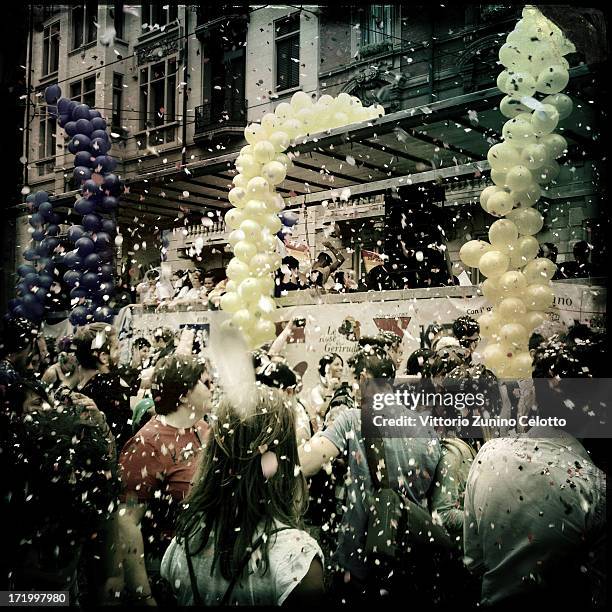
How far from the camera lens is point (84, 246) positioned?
2883mm

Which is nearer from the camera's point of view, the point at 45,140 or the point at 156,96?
the point at 156,96

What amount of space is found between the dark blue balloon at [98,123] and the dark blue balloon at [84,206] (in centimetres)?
37

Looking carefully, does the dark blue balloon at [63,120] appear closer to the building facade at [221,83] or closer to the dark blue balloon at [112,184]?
the building facade at [221,83]

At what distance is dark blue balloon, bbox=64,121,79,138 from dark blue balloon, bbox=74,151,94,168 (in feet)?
0.27

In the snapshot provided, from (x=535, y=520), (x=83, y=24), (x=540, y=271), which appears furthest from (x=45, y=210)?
(x=535, y=520)

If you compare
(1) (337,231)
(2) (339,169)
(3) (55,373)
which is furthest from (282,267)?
(3) (55,373)

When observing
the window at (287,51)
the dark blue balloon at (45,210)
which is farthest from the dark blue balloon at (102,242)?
the window at (287,51)

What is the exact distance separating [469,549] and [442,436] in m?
0.39

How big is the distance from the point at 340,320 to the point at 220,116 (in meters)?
1.05

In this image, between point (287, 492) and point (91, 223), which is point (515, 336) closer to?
point (287, 492)

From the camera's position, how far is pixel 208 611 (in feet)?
4.51

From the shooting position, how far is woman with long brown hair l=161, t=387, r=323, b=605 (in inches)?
51.9

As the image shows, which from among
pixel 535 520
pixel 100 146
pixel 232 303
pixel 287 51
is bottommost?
pixel 535 520

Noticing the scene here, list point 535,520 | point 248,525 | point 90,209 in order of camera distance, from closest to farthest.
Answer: point 248,525 → point 535,520 → point 90,209
